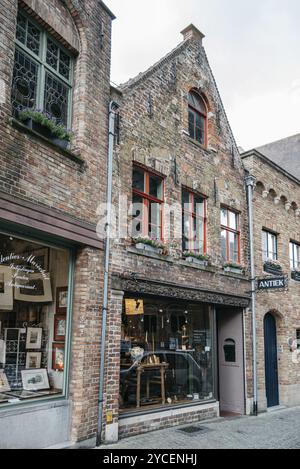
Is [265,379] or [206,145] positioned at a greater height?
[206,145]

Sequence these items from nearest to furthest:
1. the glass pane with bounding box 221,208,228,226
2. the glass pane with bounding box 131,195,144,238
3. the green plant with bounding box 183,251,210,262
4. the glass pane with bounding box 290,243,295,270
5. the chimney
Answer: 1. the glass pane with bounding box 131,195,144,238
2. the green plant with bounding box 183,251,210,262
3. the glass pane with bounding box 221,208,228,226
4. the chimney
5. the glass pane with bounding box 290,243,295,270

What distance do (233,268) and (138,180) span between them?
13.7 ft

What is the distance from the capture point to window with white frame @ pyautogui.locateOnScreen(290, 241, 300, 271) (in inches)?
617

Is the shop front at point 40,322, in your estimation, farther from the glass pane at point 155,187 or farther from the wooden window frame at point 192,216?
the wooden window frame at point 192,216

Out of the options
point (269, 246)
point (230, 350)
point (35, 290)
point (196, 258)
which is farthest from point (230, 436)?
point (269, 246)

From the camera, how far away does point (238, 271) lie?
40.9 feet

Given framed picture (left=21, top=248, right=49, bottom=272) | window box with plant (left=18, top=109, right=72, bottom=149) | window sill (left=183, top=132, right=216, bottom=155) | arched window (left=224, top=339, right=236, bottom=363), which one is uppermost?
window sill (left=183, top=132, right=216, bottom=155)

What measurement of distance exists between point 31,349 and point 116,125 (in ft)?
15.8

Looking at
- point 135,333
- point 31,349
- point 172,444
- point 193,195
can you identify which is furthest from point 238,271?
point 31,349

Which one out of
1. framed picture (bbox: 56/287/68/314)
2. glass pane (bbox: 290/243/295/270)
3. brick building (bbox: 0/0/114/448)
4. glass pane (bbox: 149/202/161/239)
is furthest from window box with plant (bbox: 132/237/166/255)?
glass pane (bbox: 290/243/295/270)

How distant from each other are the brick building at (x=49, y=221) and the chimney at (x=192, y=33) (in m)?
4.55

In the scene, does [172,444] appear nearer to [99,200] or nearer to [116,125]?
[99,200]

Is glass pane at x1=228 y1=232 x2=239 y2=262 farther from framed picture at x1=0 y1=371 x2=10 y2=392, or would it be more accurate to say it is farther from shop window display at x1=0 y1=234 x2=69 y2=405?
framed picture at x1=0 y1=371 x2=10 y2=392

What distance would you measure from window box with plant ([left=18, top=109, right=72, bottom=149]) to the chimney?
21.3 ft
